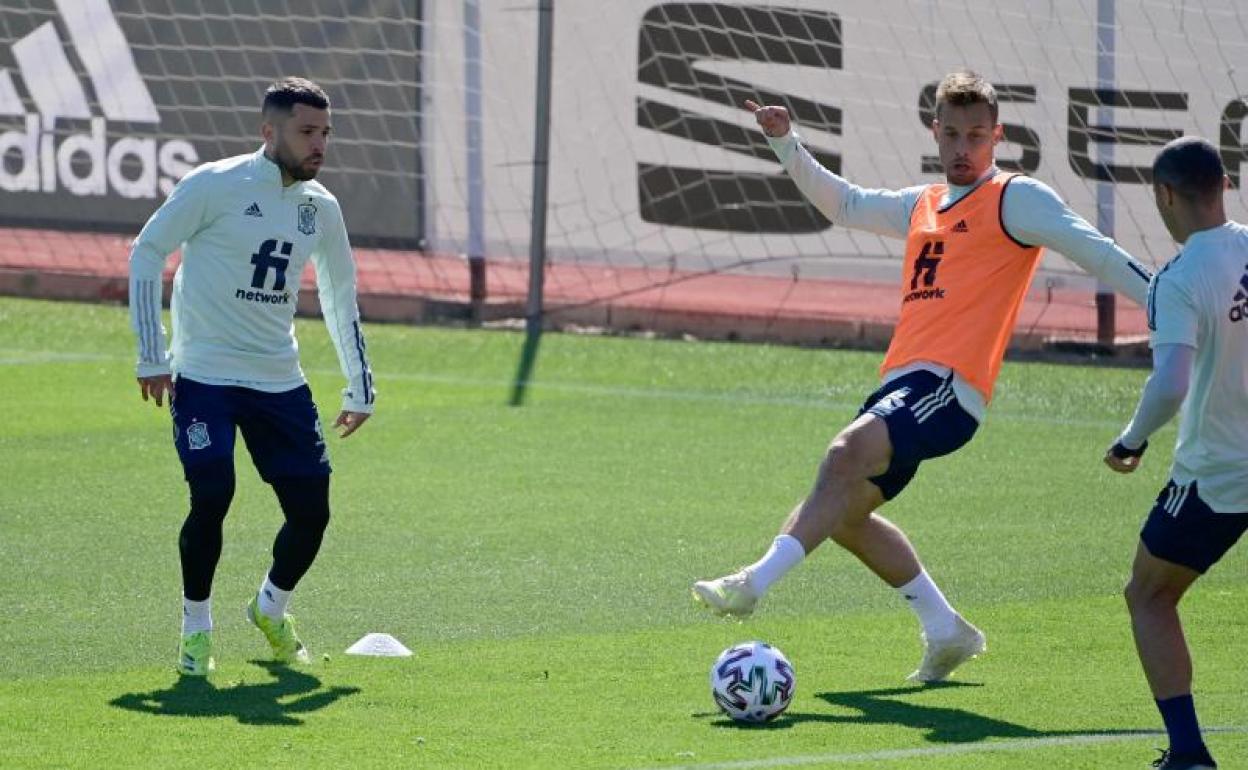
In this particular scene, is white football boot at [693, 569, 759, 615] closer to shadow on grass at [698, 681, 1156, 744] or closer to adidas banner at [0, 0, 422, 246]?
shadow on grass at [698, 681, 1156, 744]

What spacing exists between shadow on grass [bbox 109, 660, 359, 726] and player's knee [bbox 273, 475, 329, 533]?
24.3 inches

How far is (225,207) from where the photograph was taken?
8.20m

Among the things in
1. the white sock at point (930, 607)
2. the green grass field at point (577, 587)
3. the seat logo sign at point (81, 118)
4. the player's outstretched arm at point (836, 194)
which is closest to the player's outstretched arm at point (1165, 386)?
the green grass field at point (577, 587)

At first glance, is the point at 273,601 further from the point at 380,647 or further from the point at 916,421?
the point at 916,421

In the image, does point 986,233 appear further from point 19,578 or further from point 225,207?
point 19,578

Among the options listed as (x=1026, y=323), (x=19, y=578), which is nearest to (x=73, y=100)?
(x=1026, y=323)

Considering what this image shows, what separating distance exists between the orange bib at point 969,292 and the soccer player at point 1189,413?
4.18ft

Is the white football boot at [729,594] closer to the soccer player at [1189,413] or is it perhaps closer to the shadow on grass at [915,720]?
the shadow on grass at [915,720]

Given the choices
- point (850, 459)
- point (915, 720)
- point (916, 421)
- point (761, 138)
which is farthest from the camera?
point (761, 138)

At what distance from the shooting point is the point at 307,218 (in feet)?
27.6

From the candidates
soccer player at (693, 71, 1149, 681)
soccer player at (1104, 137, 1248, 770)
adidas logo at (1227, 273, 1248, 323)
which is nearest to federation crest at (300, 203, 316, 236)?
soccer player at (693, 71, 1149, 681)

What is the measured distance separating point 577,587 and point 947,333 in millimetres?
2356

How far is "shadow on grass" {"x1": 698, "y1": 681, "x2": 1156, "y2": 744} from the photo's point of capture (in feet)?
23.7

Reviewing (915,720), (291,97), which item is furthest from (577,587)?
(291,97)
